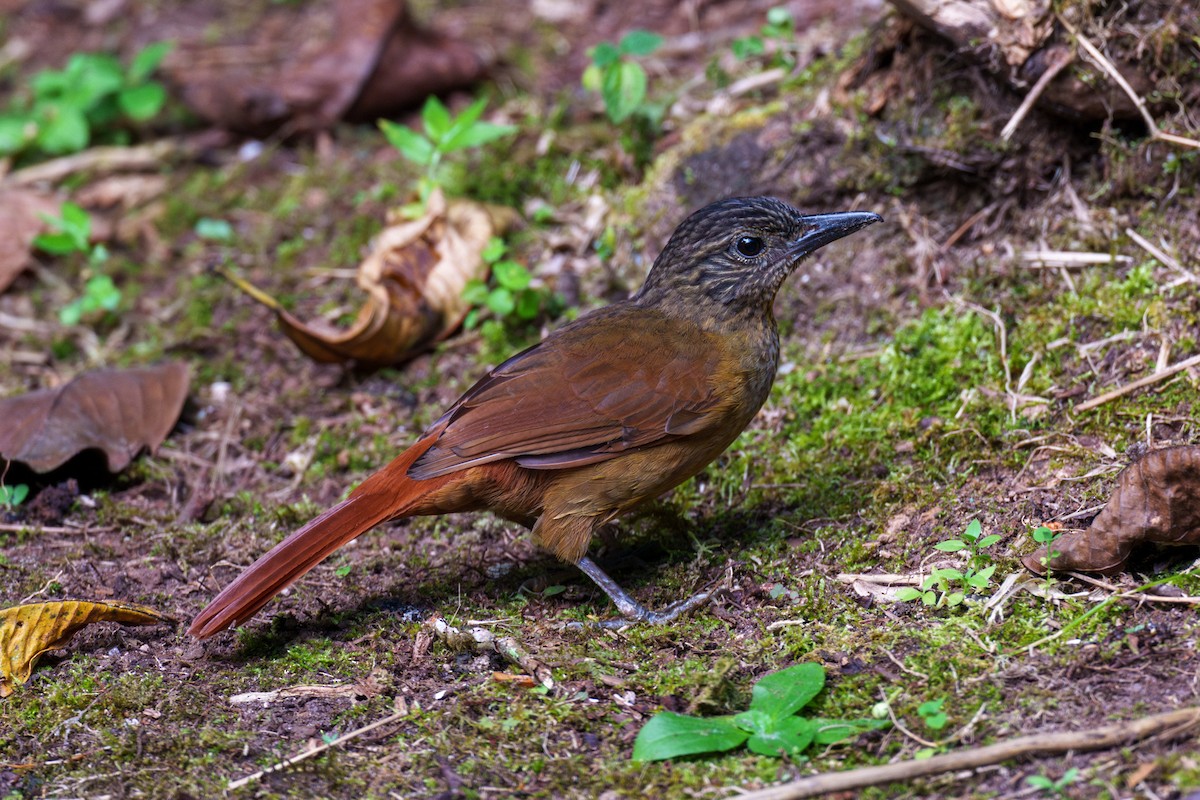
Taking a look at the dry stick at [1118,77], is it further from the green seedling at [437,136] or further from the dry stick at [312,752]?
the dry stick at [312,752]

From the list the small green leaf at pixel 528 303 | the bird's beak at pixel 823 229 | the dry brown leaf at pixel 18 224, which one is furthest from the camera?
the dry brown leaf at pixel 18 224

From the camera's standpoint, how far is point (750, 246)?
4.45 meters

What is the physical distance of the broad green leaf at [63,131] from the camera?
771 centimetres

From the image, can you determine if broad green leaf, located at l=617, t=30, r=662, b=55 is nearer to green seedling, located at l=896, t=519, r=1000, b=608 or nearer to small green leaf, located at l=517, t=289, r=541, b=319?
small green leaf, located at l=517, t=289, r=541, b=319

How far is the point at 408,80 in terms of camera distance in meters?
7.44

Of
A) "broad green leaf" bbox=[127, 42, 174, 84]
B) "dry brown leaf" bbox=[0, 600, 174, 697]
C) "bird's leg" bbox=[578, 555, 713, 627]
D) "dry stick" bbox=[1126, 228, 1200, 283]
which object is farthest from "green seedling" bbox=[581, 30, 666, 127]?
"broad green leaf" bbox=[127, 42, 174, 84]

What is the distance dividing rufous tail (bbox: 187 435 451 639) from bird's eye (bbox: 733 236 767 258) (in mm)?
1415

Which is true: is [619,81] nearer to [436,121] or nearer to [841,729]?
[436,121]

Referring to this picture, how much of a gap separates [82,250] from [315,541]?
12.5 ft

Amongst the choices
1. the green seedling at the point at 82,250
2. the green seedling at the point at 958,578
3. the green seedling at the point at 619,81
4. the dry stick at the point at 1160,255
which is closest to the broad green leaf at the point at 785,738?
the green seedling at the point at 958,578

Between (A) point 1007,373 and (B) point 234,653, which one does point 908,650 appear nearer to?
(A) point 1007,373

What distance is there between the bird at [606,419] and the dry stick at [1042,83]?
1.06 m

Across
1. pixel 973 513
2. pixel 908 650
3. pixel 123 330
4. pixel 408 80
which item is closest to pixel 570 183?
pixel 408 80

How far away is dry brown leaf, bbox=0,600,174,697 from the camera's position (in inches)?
148
